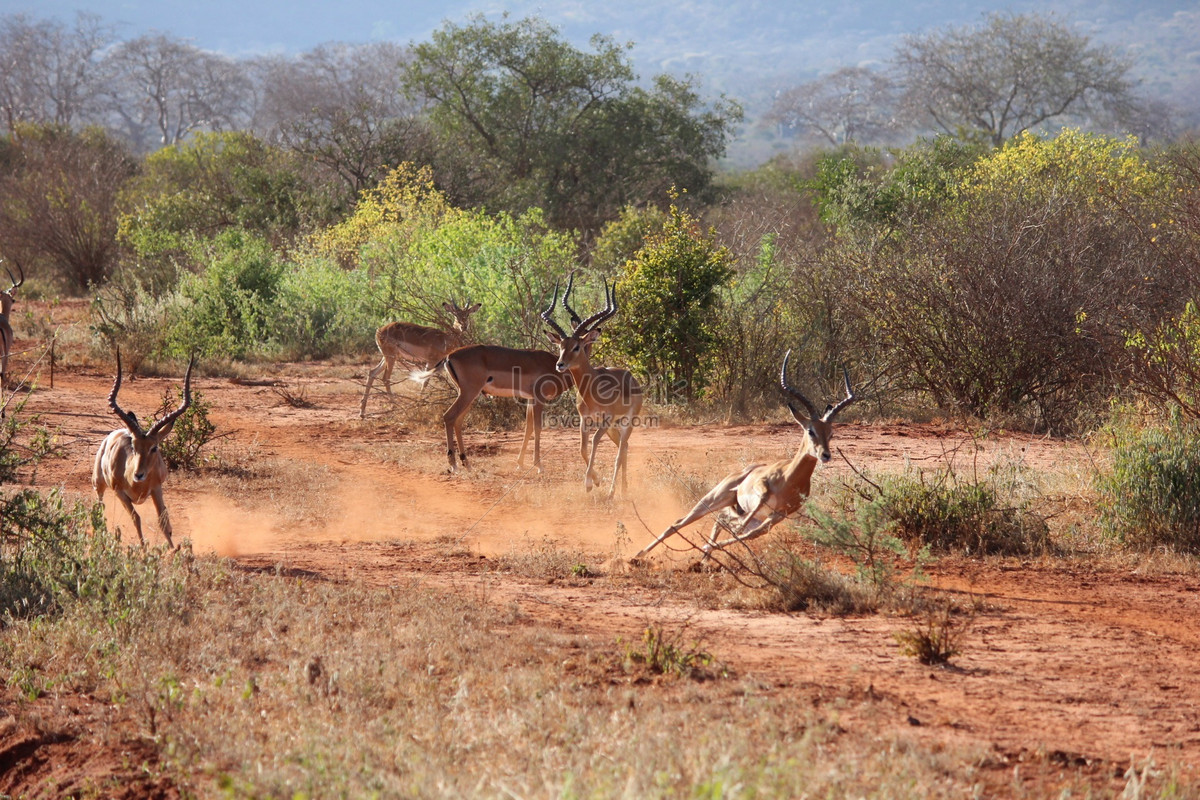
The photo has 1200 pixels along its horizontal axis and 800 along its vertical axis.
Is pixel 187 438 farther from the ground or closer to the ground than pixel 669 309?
closer to the ground

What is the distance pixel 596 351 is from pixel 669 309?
107cm

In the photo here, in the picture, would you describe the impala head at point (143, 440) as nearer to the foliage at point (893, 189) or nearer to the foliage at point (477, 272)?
the foliage at point (477, 272)

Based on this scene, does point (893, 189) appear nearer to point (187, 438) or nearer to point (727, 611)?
point (187, 438)

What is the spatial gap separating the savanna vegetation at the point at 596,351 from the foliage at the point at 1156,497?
3cm

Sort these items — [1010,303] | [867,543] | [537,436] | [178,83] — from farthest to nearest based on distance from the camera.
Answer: [178,83] → [1010,303] → [537,436] → [867,543]

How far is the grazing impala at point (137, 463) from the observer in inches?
320

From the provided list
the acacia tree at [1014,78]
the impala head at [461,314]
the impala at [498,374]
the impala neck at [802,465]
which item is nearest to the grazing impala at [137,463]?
the impala neck at [802,465]

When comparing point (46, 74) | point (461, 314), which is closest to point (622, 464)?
point (461, 314)

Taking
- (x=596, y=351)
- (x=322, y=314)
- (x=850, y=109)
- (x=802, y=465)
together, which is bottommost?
(x=802, y=465)

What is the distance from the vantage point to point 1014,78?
2141 inches

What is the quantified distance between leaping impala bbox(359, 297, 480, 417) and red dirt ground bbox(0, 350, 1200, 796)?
3.71ft

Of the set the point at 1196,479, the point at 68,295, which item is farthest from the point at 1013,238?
the point at 68,295

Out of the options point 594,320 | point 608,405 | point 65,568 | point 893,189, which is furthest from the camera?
point 893,189

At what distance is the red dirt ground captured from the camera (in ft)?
17.4
